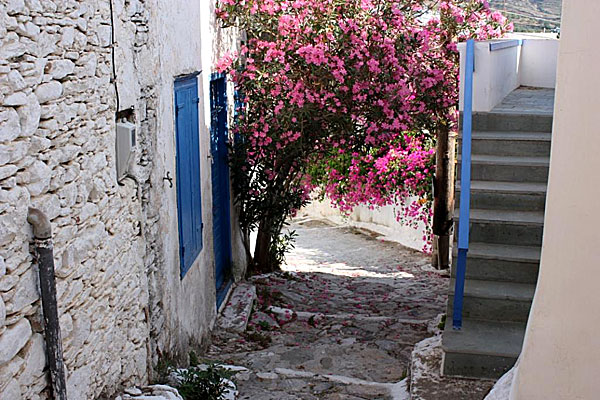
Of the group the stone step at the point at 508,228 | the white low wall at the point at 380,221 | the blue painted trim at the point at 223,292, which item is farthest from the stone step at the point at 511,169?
the white low wall at the point at 380,221

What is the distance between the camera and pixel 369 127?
822cm

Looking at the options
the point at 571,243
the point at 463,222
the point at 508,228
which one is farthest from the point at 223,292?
the point at 571,243

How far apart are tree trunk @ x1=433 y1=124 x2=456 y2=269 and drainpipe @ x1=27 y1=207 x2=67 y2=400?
7491 mm

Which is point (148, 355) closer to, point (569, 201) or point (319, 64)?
point (569, 201)

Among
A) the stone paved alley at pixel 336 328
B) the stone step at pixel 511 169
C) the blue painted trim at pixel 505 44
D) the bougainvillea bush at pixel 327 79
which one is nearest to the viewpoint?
the stone paved alley at pixel 336 328

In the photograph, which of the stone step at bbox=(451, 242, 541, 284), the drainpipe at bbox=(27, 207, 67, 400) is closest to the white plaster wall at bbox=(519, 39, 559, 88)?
the stone step at bbox=(451, 242, 541, 284)

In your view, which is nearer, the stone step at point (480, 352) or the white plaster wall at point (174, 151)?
the stone step at point (480, 352)

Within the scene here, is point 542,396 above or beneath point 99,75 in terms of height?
beneath

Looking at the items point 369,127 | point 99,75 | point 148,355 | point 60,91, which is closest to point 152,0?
point 99,75

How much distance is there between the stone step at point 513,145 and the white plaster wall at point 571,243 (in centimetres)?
332

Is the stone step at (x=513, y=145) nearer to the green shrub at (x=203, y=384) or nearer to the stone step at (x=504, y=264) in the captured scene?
the stone step at (x=504, y=264)

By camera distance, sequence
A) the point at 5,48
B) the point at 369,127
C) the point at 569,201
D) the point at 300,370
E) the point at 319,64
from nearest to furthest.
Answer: the point at 5,48 < the point at 569,201 < the point at 300,370 < the point at 319,64 < the point at 369,127

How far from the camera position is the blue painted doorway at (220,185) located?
25.7 feet

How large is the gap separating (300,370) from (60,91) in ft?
11.5
